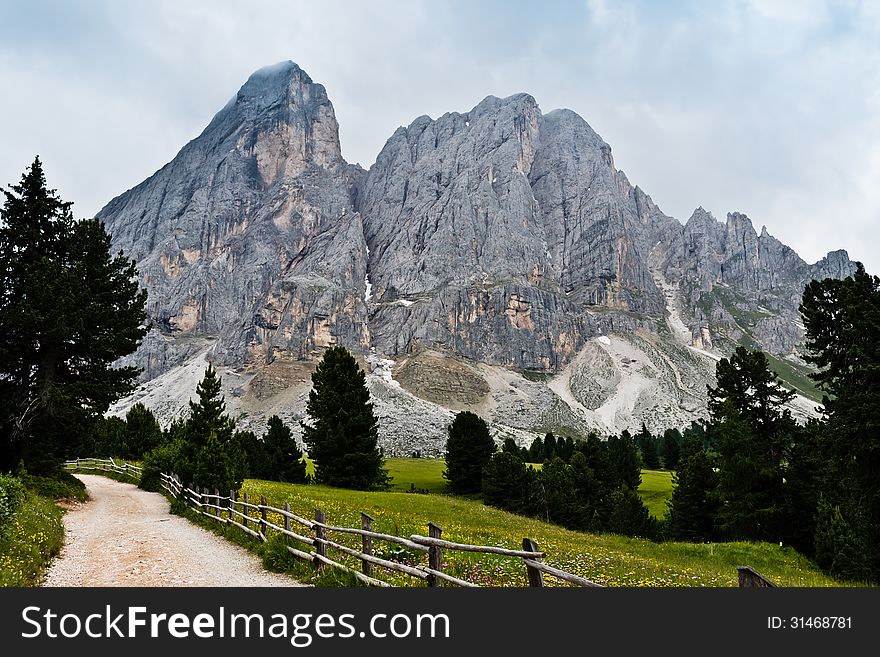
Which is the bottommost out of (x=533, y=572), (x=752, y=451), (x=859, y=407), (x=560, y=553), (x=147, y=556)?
(x=147, y=556)

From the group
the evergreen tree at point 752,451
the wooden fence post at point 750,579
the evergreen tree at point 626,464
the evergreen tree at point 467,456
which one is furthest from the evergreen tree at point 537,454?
the wooden fence post at point 750,579

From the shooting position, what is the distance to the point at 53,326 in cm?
2700

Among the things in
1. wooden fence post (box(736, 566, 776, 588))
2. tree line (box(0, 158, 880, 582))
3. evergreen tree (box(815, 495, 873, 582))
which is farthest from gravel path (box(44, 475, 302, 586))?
evergreen tree (box(815, 495, 873, 582))

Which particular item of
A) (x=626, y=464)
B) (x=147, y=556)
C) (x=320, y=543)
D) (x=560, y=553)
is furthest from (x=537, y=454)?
(x=320, y=543)

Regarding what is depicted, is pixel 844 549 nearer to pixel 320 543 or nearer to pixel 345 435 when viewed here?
pixel 320 543

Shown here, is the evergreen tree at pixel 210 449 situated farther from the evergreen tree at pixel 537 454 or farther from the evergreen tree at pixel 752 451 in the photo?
the evergreen tree at pixel 537 454

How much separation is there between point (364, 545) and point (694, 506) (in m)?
43.5

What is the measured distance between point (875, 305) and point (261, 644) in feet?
94.4

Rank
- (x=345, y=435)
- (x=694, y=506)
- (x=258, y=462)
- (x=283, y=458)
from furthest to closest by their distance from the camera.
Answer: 1. (x=283, y=458)
2. (x=258, y=462)
3. (x=694, y=506)
4. (x=345, y=435)

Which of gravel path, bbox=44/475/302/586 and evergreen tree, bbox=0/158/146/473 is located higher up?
evergreen tree, bbox=0/158/146/473

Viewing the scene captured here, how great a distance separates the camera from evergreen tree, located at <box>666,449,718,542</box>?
46.0 metres

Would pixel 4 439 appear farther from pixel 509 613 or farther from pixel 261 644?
pixel 509 613

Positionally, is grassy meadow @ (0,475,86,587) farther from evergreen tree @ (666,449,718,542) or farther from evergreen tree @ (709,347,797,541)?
evergreen tree @ (666,449,718,542)

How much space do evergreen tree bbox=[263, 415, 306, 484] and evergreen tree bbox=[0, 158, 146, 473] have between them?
112ft
